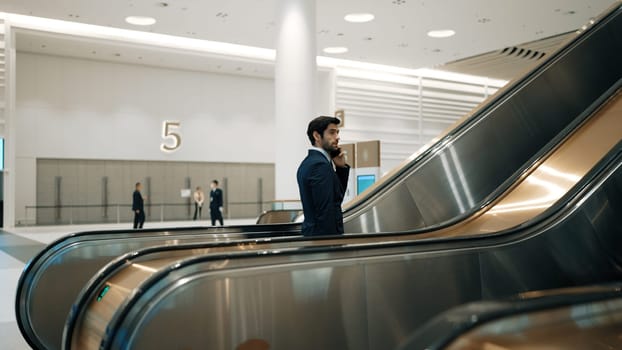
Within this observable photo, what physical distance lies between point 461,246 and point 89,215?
21.2 metres

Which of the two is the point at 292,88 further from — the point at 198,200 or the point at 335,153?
the point at 198,200

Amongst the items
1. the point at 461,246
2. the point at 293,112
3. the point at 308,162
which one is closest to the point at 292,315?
the point at 461,246

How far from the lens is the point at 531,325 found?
1.84 m

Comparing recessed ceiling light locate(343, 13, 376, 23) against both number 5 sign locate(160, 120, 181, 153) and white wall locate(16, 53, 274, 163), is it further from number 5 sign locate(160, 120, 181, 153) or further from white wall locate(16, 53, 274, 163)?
white wall locate(16, 53, 274, 163)

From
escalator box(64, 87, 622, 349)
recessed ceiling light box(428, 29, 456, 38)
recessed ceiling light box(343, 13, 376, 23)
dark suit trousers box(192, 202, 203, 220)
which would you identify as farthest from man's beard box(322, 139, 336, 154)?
dark suit trousers box(192, 202, 203, 220)

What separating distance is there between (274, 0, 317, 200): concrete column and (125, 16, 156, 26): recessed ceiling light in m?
5.87

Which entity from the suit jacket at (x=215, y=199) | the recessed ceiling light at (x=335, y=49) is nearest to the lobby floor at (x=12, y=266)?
the suit jacket at (x=215, y=199)

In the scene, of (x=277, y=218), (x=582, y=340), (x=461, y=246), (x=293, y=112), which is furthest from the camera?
(x=293, y=112)

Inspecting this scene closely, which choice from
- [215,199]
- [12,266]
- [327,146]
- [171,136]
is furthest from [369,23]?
[327,146]

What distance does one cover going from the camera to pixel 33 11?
1633 centimetres

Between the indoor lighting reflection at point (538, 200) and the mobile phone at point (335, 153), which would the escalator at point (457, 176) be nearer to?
the indoor lighting reflection at point (538, 200)

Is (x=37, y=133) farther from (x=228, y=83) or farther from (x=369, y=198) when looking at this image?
(x=369, y=198)

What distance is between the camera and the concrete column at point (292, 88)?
1238 cm

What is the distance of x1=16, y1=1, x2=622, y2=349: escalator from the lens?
4.82 metres
